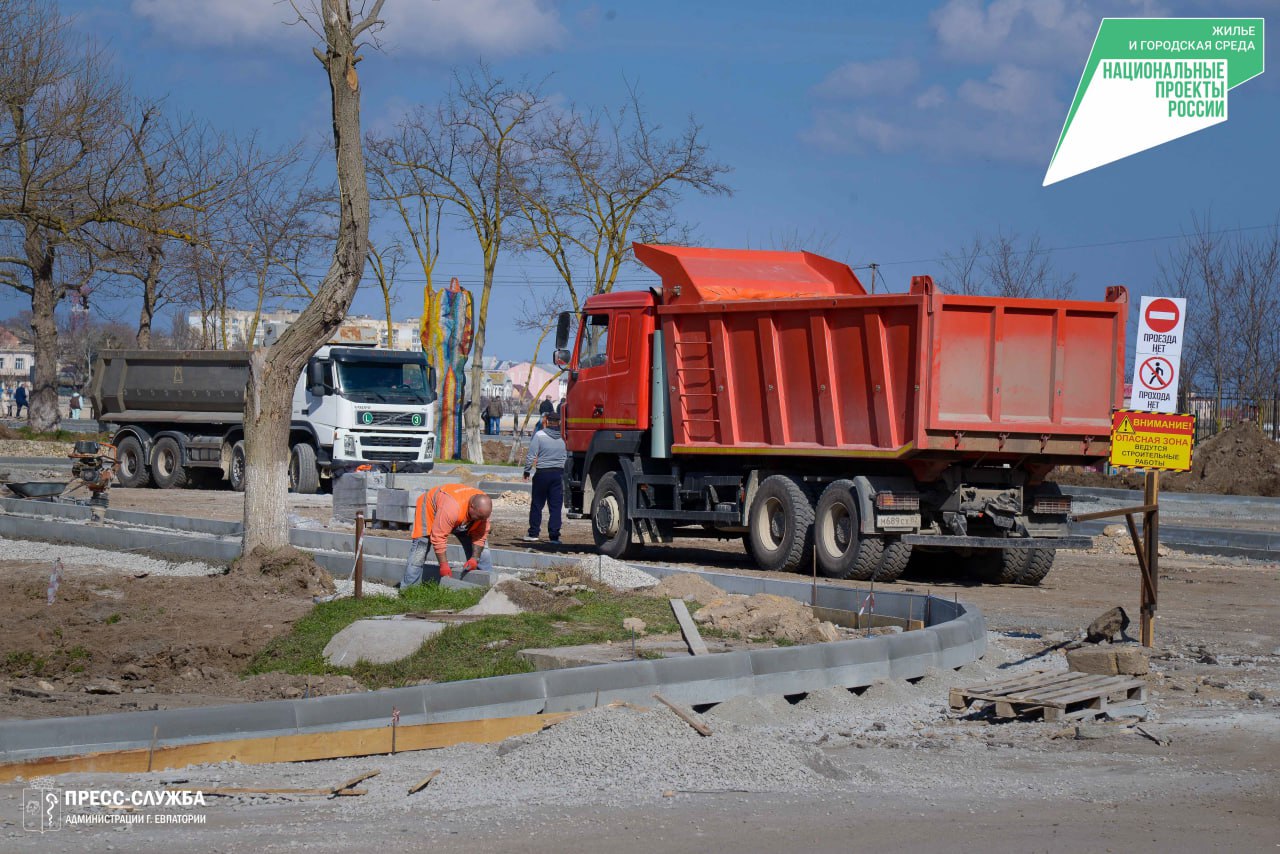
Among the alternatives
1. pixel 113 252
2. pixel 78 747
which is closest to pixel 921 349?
pixel 78 747

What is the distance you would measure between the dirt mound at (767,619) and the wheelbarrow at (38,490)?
14.9 metres

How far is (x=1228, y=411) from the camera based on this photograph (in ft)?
118

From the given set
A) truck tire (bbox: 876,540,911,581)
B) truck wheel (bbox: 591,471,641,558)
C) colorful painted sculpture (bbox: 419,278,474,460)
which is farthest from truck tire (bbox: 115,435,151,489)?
truck tire (bbox: 876,540,911,581)

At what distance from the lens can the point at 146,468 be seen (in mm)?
30344

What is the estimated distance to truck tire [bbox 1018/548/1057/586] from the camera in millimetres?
15383

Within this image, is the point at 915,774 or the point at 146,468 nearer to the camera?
the point at 915,774

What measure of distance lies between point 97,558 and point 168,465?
14146mm

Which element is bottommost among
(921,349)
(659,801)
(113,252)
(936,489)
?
(659,801)

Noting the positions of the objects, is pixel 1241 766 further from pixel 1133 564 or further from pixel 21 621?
pixel 1133 564

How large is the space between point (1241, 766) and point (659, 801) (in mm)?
2989

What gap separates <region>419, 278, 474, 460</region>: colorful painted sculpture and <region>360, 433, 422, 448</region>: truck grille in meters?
9.61

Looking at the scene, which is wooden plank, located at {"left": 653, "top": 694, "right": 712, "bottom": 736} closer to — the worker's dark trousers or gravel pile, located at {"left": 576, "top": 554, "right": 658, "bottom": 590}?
gravel pile, located at {"left": 576, "top": 554, "right": 658, "bottom": 590}

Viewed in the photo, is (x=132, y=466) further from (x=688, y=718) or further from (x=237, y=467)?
(x=688, y=718)

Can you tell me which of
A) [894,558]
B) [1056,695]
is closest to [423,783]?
[1056,695]
